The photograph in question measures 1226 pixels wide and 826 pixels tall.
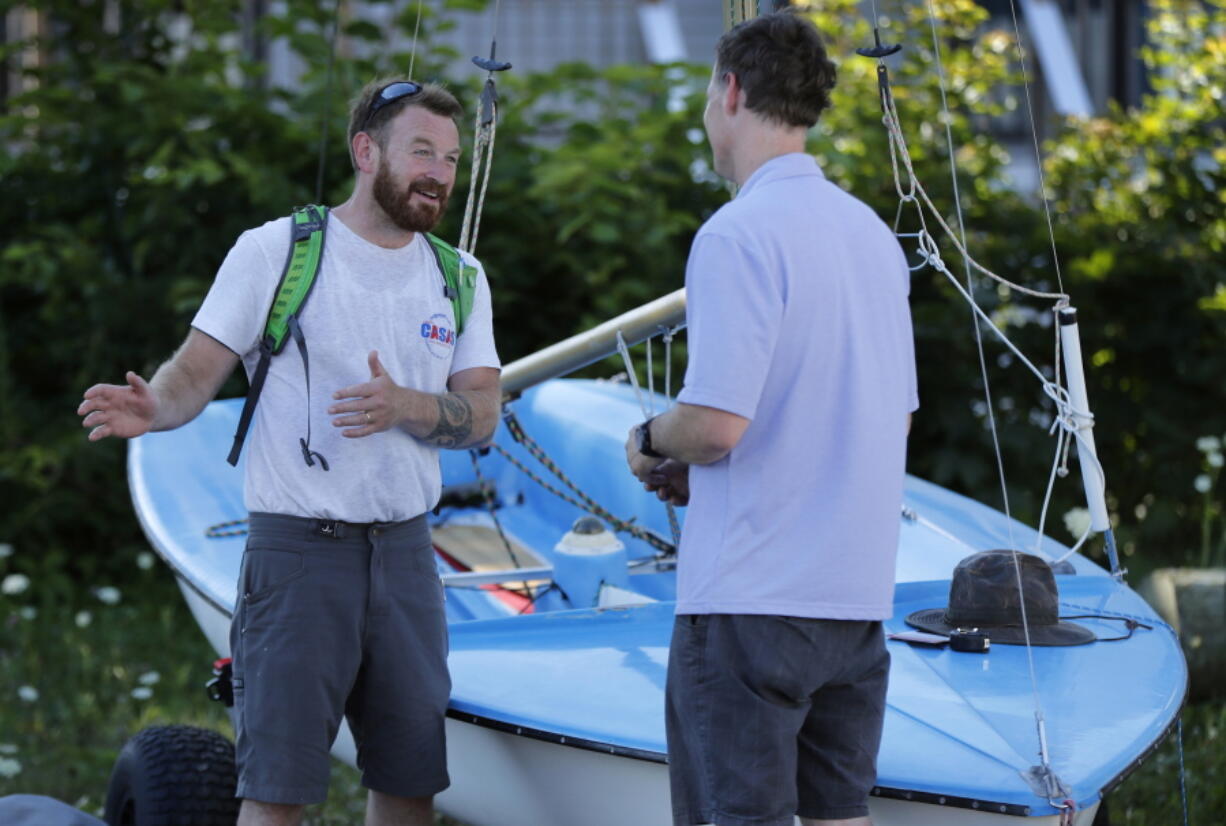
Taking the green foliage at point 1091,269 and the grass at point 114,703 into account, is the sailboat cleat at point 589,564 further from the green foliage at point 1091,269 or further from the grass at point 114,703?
the green foliage at point 1091,269

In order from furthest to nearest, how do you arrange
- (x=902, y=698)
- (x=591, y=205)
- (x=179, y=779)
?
(x=591, y=205) → (x=179, y=779) → (x=902, y=698)

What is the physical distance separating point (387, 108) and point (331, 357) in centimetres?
44

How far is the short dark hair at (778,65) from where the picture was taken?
6.63ft

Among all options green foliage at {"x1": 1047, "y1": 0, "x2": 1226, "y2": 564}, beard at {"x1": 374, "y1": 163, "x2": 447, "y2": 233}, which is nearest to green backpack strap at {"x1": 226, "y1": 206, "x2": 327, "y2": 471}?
beard at {"x1": 374, "y1": 163, "x2": 447, "y2": 233}

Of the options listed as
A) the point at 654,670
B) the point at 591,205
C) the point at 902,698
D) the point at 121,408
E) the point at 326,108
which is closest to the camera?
the point at 121,408

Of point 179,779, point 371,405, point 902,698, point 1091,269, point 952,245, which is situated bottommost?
point 179,779

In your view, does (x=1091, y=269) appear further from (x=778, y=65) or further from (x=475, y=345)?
(x=778, y=65)

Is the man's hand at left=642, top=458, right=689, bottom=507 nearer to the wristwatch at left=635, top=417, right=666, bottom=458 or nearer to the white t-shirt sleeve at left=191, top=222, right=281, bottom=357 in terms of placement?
the wristwatch at left=635, top=417, right=666, bottom=458

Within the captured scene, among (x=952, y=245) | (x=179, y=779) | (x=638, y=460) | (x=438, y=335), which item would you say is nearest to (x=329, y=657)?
(x=438, y=335)

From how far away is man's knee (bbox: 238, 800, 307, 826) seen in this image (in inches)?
101

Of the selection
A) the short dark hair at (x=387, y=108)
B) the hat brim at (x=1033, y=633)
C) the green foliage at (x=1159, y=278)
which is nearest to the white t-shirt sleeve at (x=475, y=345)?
the short dark hair at (x=387, y=108)

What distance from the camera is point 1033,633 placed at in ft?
9.48

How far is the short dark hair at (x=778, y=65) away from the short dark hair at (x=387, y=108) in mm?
741

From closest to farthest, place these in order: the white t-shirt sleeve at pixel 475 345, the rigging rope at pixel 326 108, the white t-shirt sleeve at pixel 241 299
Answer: the white t-shirt sleeve at pixel 241 299 < the white t-shirt sleeve at pixel 475 345 < the rigging rope at pixel 326 108
